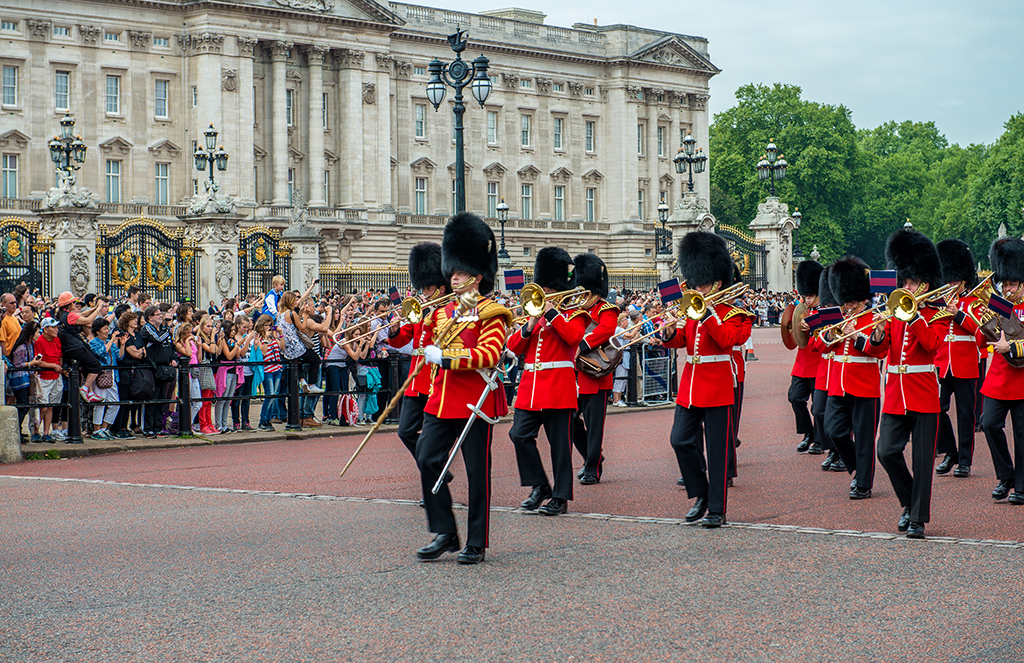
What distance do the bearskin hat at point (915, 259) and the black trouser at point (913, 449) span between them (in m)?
0.99

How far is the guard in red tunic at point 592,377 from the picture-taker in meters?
10.3

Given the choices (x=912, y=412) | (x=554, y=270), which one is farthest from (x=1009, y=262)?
(x=554, y=270)

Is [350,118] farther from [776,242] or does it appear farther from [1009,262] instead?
[1009,262]

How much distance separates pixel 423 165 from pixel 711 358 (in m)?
53.2

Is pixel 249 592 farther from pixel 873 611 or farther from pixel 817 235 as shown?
pixel 817 235

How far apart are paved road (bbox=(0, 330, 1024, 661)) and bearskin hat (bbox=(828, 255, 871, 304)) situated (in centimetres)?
148

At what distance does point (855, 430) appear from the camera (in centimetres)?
1032

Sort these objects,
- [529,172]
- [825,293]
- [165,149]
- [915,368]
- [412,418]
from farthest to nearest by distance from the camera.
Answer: [529,172] → [165,149] → [825,293] → [412,418] → [915,368]

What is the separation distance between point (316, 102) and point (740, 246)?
22.0m

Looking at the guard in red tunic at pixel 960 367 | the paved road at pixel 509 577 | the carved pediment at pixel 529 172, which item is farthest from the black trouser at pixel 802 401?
the carved pediment at pixel 529 172

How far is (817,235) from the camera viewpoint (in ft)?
249

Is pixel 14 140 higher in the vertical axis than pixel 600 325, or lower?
higher

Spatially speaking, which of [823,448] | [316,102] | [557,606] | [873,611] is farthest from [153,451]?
[316,102]

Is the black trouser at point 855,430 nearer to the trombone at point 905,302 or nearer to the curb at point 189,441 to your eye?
the trombone at point 905,302
